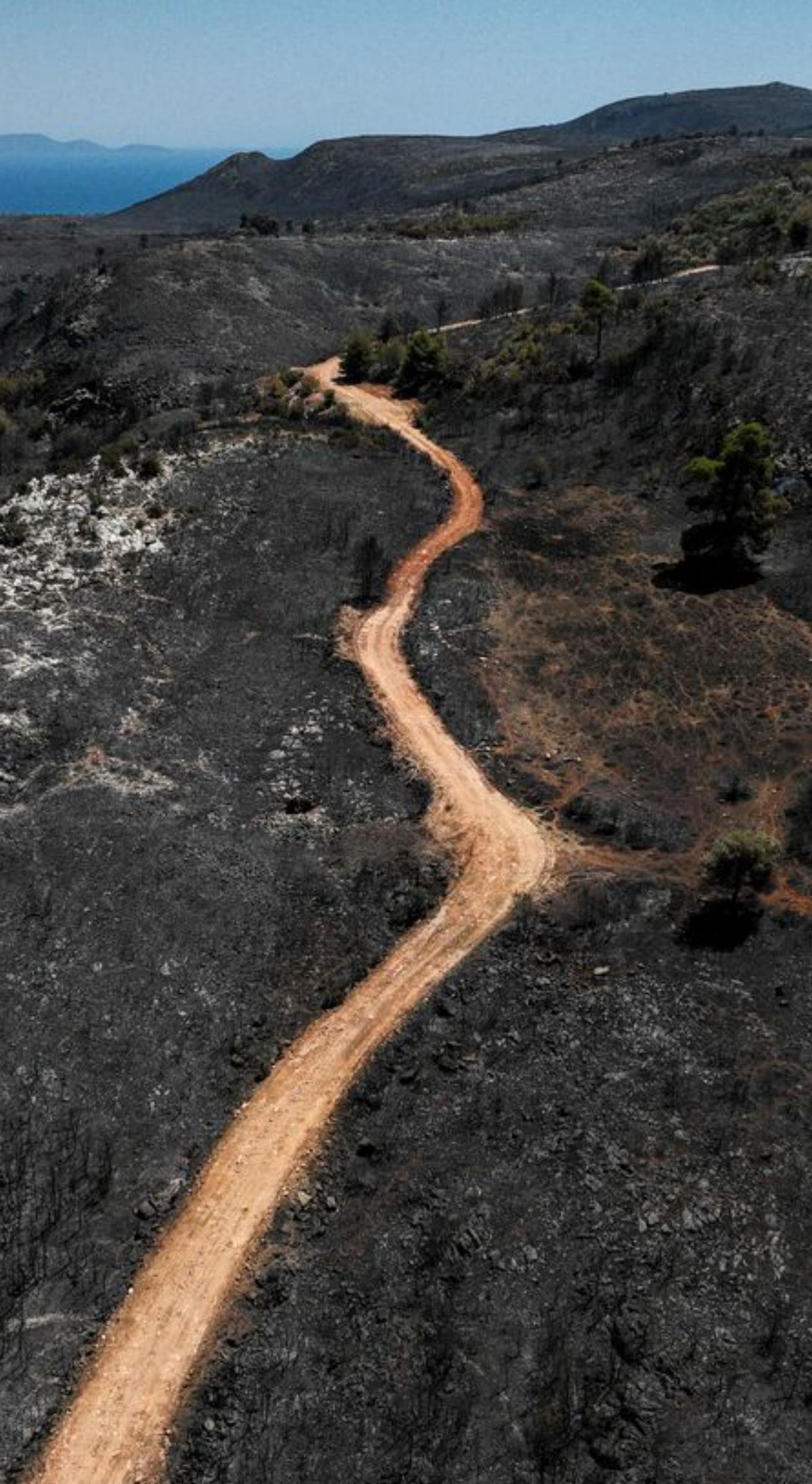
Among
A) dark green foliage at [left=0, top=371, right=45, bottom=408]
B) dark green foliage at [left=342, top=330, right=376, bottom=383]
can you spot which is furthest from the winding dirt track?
dark green foliage at [left=0, top=371, right=45, bottom=408]

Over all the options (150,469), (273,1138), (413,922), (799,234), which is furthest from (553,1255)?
(799,234)

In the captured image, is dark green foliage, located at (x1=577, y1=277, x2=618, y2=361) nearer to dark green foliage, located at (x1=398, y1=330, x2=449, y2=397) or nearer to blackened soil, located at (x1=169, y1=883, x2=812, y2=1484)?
dark green foliage, located at (x1=398, y1=330, x2=449, y2=397)

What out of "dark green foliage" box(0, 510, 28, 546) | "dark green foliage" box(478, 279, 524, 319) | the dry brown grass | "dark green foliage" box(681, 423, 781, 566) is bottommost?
the dry brown grass

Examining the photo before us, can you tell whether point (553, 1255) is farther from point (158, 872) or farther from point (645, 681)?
point (645, 681)

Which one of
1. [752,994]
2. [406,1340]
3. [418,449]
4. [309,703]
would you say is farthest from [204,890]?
[418,449]

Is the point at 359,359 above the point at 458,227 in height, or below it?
below

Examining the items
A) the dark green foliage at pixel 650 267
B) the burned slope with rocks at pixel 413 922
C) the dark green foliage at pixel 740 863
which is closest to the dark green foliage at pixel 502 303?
the dark green foliage at pixel 650 267
